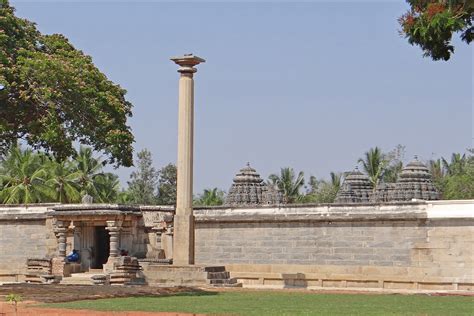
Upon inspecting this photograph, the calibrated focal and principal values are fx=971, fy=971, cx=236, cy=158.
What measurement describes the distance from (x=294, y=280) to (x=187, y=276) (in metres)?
4.00

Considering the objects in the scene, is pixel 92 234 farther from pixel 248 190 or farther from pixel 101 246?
pixel 248 190

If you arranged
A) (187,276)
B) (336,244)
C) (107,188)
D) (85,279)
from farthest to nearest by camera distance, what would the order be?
(107,188) → (85,279) → (336,244) → (187,276)

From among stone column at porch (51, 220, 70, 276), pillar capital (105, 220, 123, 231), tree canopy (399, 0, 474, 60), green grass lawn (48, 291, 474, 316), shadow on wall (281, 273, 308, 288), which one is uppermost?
tree canopy (399, 0, 474, 60)

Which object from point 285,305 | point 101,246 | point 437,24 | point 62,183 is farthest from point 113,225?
point 62,183

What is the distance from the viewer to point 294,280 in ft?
97.7

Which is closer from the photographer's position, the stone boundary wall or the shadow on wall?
the stone boundary wall

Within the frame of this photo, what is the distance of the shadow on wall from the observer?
29547mm

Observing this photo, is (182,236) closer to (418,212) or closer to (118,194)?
(418,212)

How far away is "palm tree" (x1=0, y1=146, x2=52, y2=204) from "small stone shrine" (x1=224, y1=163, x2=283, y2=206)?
15.0 m

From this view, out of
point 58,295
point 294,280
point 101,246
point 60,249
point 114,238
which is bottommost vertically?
point 58,295

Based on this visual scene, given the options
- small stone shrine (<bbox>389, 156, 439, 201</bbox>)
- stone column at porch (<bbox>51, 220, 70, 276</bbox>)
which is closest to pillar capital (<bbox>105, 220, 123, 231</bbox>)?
stone column at porch (<bbox>51, 220, 70, 276</bbox>)

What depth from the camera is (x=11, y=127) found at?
23.7 m

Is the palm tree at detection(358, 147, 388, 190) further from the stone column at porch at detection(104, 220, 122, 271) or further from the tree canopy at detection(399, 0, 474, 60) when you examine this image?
the tree canopy at detection(399, 0, 474, 60)

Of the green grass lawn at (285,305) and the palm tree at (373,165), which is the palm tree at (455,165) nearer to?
the palm tree at (373,165)
